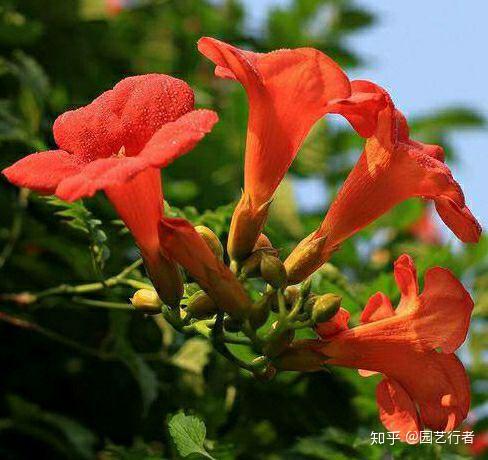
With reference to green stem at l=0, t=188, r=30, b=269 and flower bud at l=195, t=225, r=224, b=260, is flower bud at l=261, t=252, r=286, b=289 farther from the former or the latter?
green stem at l=0, t=188, r=30, b=269

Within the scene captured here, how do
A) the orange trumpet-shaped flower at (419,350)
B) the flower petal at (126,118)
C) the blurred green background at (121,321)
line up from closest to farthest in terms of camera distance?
the flower petal at (126,118)
the orange trumpet-shaped flower at (419,350)
the blurred green background at (121,321)

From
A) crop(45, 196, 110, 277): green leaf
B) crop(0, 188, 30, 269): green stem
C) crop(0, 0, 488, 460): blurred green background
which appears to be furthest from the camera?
crop(0, 188, 30, 269): green stem

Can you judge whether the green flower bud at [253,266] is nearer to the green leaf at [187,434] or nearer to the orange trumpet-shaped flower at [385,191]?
the orange trumpet-shaped flower at [385,191]

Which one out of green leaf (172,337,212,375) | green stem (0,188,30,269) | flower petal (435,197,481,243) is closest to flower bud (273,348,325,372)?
flower petal (435,197,481,243)

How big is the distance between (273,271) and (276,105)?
37 cm

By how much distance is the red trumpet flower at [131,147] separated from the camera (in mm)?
1786

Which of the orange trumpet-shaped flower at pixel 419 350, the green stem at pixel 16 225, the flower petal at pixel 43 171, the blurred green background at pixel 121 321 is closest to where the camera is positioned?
the flower petal at pixel 43 171

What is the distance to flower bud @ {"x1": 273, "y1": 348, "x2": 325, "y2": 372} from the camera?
198cm

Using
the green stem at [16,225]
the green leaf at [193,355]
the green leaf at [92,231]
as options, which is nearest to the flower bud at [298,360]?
the green leaf at [92,231]

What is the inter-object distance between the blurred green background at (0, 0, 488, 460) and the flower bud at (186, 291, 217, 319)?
0.52 meters

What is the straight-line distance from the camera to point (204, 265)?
189 centimetres

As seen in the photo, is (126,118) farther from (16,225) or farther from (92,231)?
(16,225)

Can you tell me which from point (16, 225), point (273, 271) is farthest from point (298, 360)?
point (16, 225)

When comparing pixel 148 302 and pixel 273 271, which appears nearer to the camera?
pixel 273 271
